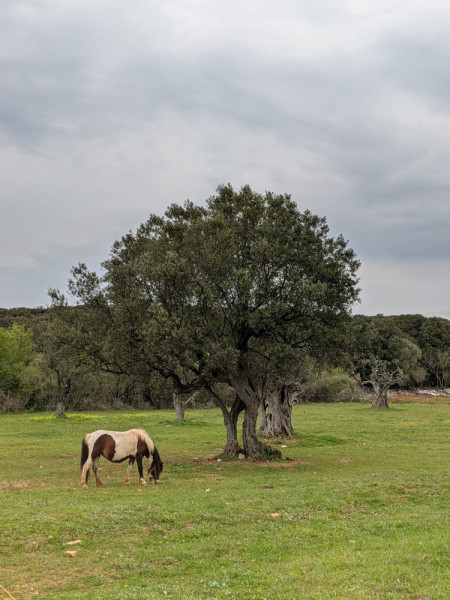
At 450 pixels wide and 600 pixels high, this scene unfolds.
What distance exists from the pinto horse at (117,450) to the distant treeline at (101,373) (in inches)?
203

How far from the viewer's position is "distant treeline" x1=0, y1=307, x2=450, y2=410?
25.4 metres

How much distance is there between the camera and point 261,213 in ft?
78.0

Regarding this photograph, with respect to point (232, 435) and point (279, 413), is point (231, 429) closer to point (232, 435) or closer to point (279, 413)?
point (232, 435)

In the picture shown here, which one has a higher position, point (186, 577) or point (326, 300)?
point (326, 300)

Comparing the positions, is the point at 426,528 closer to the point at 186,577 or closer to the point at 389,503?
the point at 389,503

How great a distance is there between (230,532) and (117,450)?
24.3 feet

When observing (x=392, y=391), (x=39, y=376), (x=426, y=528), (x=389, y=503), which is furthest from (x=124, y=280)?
(x=392, y=391)

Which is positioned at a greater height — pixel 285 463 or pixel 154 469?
pixel 154 469

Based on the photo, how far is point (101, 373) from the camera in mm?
38594

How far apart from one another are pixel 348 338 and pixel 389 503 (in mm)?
9871

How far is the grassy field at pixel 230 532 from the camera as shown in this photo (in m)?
8.53

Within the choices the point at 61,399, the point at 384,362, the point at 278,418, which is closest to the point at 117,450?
the point at 278,418

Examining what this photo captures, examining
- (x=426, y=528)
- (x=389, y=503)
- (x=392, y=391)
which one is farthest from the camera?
(x=392, y=391)

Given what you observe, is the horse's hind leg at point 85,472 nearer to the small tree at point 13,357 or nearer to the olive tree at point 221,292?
the olive tree at point 221,292
